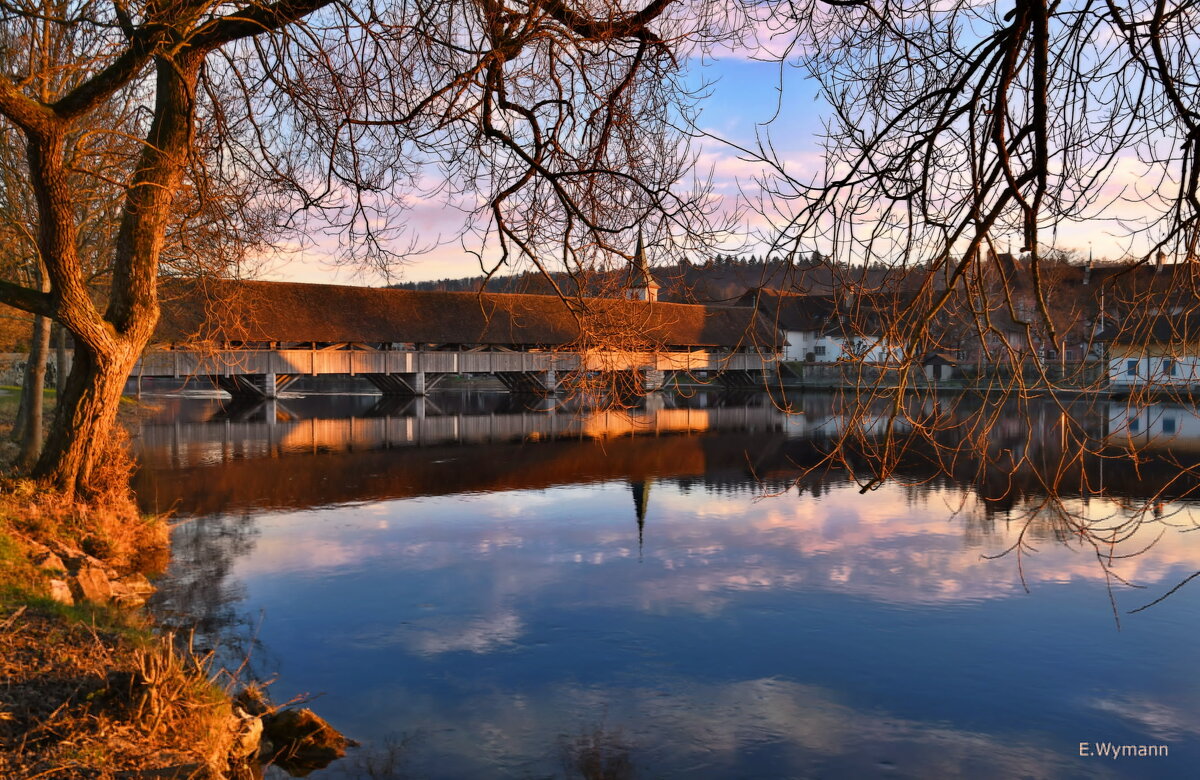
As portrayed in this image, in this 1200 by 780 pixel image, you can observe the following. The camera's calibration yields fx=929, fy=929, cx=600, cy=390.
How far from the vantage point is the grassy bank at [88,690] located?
367 centimetres

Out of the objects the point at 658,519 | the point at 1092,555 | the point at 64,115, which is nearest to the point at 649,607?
the point at 658,519

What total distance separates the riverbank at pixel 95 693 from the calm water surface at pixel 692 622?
2.12 ft

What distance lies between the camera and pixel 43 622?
507 centimetres

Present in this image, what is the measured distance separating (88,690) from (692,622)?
16.2 feet

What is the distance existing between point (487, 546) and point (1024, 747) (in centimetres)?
659

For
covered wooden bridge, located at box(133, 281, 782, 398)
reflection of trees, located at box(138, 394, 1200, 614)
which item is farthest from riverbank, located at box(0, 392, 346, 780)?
covered wooden bridge, located at box(133, 281, 782, 398)

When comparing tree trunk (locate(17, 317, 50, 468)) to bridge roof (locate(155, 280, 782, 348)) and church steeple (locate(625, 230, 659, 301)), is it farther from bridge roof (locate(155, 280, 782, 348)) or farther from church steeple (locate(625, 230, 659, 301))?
bridge roof (locate(155, 280, 782, 348))

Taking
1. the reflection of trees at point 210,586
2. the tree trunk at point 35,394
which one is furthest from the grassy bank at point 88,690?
the tree trunk at point 35,394

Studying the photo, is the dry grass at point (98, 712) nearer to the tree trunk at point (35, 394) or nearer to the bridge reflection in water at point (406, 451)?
the bridge reflection in water at point (406, 451)

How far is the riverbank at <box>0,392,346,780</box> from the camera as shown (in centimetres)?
369

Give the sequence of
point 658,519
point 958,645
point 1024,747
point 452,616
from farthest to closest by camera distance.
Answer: point 658,519 < point 452,616 < point 958,645 < point 1024,747

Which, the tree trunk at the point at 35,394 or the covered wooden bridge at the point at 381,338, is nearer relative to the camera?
the tree trunk at the point at 35,394

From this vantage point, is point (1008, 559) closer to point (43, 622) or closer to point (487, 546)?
point (487, 546)

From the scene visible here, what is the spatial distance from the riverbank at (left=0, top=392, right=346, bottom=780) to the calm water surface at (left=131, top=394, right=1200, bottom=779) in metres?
0.65
